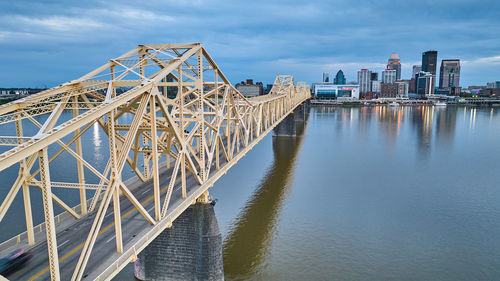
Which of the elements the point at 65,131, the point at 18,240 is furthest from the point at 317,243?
the point at 65,131

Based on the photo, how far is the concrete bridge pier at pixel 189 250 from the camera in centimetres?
2556

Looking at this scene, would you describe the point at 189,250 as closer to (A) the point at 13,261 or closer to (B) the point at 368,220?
(A) the point at 13,261

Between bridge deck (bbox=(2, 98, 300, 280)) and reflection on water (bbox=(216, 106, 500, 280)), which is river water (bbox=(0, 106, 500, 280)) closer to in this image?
reflection on water (bbox=(216, 106, 500, 280))

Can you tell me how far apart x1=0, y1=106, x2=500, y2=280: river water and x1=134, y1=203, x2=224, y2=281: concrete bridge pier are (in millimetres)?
3043

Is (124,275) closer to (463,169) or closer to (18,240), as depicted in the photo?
(18,240)

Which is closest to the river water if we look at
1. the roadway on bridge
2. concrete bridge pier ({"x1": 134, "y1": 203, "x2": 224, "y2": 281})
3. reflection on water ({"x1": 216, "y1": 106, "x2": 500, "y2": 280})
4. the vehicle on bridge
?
reflection on water ({"x1": 216, "y1": 106, "x2": 500, "y2": 280})

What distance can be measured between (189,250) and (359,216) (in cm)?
2270

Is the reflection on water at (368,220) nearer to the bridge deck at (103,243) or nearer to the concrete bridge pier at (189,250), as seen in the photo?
the concrete bridge pier at (189,250)

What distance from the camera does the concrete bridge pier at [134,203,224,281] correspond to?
25.6 meters

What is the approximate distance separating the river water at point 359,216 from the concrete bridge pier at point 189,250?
120 inches

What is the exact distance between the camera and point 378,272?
28938 millimetres

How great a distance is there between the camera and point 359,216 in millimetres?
40500

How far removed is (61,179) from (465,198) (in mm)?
57184

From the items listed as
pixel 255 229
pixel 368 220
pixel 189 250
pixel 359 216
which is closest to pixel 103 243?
pixel 189 250
